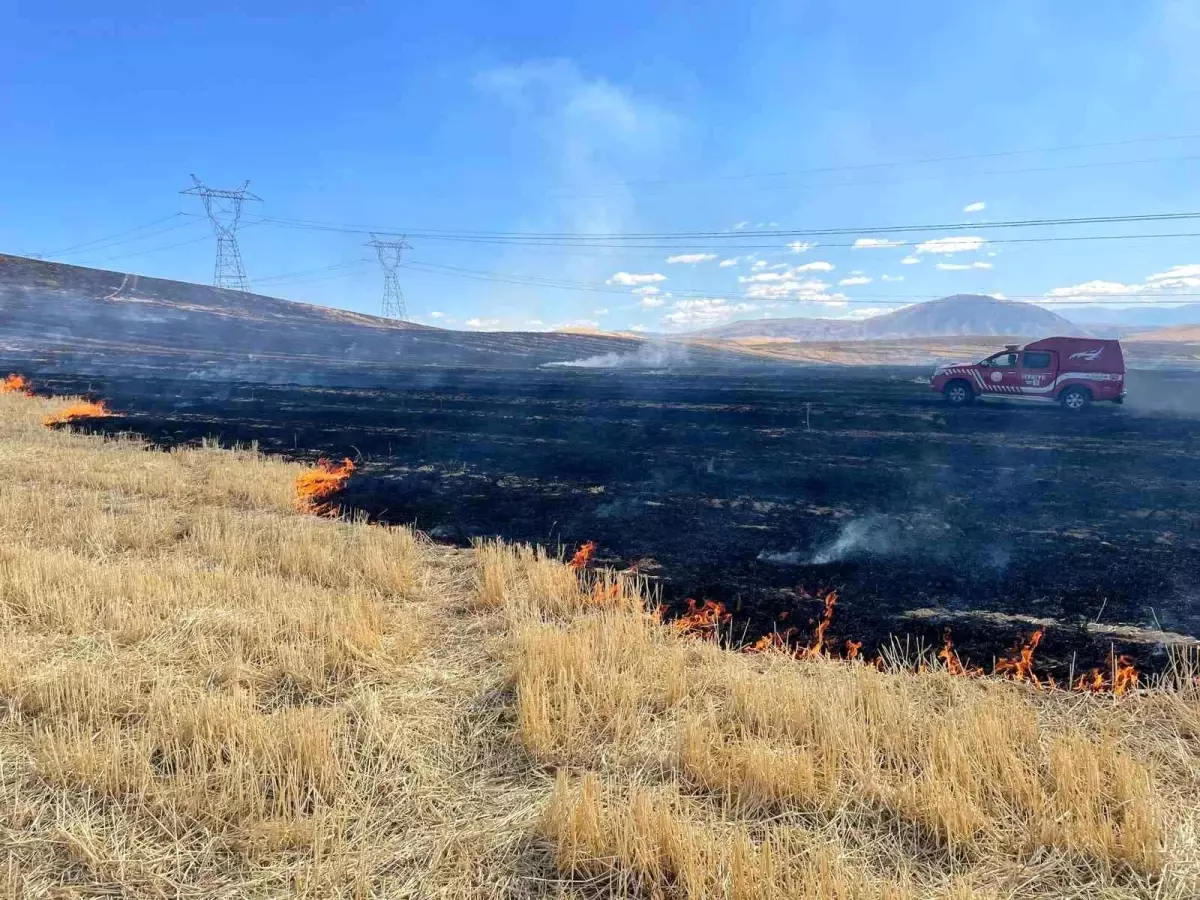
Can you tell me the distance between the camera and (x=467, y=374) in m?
42.3

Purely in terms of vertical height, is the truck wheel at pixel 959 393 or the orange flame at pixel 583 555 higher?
the truck wheel at pixel 959 393

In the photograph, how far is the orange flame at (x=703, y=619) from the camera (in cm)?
595

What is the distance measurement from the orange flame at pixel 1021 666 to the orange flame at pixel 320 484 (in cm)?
899

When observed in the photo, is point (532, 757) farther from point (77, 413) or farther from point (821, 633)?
point (77, 413)

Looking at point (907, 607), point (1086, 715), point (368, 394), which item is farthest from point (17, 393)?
point (1086, 715)

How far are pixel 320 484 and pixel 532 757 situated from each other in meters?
9.47

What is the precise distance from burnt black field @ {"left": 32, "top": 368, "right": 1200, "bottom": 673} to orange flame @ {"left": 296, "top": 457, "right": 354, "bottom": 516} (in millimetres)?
387

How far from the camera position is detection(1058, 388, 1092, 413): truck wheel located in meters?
19.9

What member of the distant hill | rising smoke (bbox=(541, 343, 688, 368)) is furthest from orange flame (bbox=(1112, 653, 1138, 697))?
rising smoke (bbox=(541, 343, 688, 368))

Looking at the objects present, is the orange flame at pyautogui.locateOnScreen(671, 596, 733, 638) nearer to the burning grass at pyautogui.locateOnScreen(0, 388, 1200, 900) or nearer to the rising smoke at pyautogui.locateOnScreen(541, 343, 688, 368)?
the burning grass at pyautogui.locateOnScreen(0, 388, 1200, 900)

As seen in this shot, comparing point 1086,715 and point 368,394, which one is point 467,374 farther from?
point 1086,715

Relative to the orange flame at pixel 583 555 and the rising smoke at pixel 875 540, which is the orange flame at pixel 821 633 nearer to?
the rising smoke at pixel 875 540

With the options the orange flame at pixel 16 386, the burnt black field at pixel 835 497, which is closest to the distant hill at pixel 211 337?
the orange flame at pixel 16 386

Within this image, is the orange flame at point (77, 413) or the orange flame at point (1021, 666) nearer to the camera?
the orange flame at point (1021, 666)
